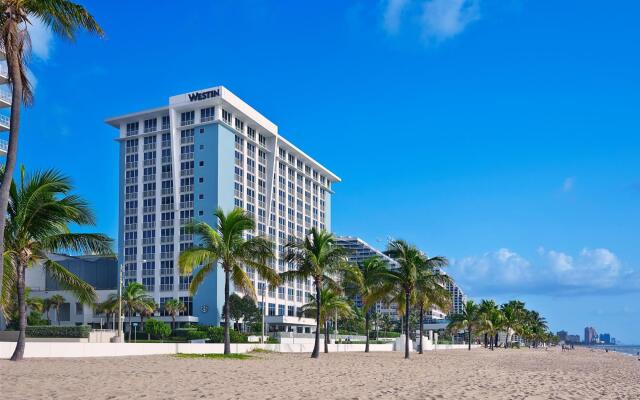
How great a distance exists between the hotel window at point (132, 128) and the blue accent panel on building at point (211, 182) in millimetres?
13679

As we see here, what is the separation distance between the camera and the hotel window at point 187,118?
108 meters

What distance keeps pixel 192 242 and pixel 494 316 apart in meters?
51.2

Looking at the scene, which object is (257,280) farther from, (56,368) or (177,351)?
(56,368)

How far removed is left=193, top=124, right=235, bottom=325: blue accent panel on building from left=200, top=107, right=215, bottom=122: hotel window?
140 centimetres

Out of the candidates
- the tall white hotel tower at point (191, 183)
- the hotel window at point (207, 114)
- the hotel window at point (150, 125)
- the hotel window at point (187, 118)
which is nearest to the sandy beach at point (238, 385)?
the tall white hotel tower at point (191, 183)

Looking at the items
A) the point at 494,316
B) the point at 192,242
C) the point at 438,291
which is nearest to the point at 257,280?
the point at 192,242

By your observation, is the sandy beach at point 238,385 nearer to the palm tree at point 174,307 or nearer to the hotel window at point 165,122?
the palm tree at point 174,307

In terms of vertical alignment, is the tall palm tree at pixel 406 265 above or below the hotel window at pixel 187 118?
below

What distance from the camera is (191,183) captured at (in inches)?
4222

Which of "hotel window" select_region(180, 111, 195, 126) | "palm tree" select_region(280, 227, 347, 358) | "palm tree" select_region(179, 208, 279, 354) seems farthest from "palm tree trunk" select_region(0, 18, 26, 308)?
"hotel window" select_region(180, 111, 195, 126)

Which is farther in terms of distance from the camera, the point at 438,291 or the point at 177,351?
the point at 438,291

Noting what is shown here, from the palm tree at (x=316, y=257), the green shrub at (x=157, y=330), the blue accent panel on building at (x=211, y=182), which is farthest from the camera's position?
the blue accent panel on building at (x=211, y=182)

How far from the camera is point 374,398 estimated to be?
683 inches

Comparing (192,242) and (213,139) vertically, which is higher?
(213,139)
